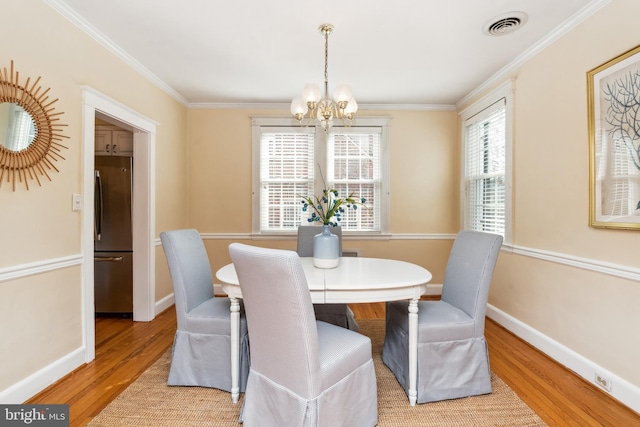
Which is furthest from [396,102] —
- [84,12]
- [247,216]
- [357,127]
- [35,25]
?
[35,25]

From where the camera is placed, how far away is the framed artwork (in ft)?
6.27

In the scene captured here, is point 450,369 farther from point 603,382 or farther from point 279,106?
point 279,106

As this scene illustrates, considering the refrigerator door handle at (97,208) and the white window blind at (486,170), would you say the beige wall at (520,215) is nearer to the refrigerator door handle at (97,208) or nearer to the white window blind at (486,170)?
the white window blind at (486,170)

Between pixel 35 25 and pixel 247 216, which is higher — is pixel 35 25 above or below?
above

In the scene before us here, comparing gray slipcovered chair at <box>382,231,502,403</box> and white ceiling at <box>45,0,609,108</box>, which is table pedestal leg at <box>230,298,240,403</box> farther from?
white ceiling at <box>45,0,609,108</box>

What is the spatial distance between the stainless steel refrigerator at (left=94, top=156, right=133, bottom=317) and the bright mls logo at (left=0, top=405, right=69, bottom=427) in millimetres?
1628

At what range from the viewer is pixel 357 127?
4.33 meters

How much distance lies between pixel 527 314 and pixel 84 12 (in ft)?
13.3

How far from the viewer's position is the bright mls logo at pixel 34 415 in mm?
1739

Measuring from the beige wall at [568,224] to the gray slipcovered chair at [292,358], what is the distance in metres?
1.55

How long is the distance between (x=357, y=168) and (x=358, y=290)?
274 cm

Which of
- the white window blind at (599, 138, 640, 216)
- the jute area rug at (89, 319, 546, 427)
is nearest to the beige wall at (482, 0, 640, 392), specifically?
the white window blind at (599, 138, 640, 216)

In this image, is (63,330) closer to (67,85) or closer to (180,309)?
(180,309)

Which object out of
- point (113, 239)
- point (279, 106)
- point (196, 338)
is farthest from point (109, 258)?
point (279, 106)
